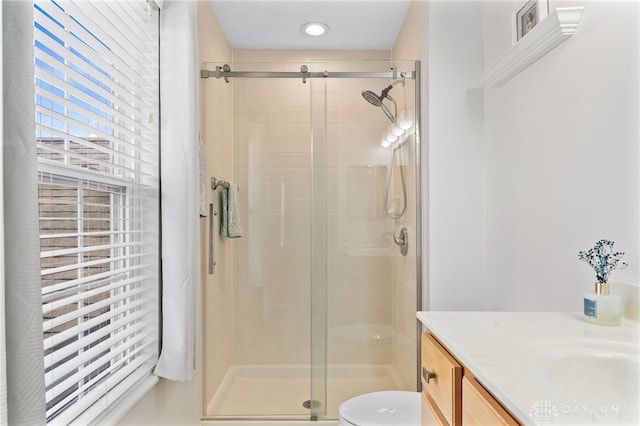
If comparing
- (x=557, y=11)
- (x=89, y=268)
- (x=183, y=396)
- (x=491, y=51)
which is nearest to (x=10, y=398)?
(x=89, y=268)

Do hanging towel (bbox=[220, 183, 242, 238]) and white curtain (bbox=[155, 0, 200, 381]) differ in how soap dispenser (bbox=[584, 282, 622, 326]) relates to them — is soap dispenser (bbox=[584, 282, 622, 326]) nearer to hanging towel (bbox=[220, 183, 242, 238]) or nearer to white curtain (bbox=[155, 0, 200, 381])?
white curtain (bbox=[155, 0, 200, 381])

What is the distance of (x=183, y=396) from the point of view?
2.04m

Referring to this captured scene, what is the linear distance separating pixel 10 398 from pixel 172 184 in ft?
3.36

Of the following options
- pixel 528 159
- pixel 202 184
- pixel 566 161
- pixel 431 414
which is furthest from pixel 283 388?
pixel 566 161

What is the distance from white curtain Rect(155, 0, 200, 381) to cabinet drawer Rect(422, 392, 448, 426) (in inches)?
35.7

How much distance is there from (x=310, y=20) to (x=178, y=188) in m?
1.60

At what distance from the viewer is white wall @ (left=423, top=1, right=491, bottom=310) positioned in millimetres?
2166

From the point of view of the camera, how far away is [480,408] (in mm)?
818

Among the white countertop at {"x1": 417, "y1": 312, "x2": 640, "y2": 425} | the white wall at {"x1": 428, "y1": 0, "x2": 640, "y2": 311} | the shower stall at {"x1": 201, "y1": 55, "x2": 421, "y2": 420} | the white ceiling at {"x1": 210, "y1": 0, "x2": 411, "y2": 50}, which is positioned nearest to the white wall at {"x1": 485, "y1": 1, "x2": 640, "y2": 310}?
the white wall at {"x1": 428, "y1": 0, "x2": 640, "y2": 311}

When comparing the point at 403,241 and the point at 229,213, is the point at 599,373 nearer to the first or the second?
the point at 403,241

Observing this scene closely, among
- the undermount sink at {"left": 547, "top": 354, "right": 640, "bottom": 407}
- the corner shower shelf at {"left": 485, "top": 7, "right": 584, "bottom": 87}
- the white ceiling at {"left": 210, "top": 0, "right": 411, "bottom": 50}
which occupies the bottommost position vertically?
the undermount sink at {"left": 547, "top": 354, "right": 640, "bottom": 407}

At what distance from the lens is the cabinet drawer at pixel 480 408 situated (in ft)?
2.39

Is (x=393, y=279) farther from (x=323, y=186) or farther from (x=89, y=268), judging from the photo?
(x=89, y=268)

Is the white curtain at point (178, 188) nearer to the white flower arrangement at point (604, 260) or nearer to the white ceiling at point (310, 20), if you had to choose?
the white ceiling at point (310, 20)
